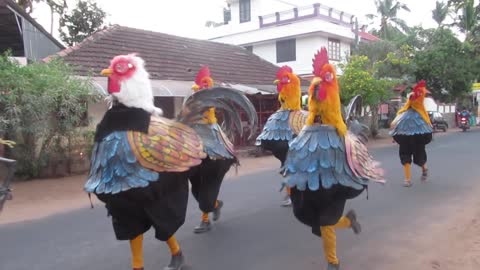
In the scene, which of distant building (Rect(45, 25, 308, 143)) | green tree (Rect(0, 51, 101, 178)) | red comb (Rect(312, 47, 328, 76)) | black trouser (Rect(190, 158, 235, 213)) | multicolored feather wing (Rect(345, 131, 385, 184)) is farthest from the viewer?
distant building (Rect(45, 25, 308, 143))

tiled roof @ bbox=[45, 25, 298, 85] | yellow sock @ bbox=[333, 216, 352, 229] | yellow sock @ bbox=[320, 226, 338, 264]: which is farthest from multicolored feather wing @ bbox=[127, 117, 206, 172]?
tiled roof @ bbox=[45, 25, 298, 85]

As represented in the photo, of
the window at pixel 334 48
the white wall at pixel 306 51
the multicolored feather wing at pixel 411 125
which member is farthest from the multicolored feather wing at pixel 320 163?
the window at pixel 334 48

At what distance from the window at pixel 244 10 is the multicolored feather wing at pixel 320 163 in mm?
26517

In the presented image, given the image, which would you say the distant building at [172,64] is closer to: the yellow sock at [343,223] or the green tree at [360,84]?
the green tree at [360,84]

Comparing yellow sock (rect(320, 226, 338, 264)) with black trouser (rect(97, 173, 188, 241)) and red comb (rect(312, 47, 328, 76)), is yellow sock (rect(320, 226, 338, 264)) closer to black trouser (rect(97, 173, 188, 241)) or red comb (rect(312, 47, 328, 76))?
black trouser (rect(97, 173, 188, 241))

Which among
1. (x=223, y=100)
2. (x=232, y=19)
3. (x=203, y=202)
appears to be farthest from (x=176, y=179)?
(x=232, y=19)

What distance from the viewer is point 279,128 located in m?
6.00

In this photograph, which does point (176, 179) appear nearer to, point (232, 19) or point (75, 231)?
point (75, 231)

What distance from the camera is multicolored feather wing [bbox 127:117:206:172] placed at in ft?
10.7

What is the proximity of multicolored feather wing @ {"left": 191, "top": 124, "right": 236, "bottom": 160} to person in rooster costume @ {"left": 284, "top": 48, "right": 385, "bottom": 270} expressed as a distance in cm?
110

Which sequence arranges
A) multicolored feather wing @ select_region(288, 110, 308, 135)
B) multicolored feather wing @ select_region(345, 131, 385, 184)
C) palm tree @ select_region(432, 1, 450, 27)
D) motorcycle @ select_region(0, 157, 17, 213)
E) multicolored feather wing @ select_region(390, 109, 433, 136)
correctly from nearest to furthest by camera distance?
motorcycle @ select_region(0, 157, 17, 213)
multicolored feather wing @ select_region(345, 131, 385, 184)
multicolored feather wing @ select_region(288, 110, 308, 135)
multicolored feather wing @ select_region(390, 109, 433, 136)
palm tree @ select_region(432, 1, 450, 27)

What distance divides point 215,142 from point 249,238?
1213 mm

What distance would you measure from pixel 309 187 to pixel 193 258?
1601 mm

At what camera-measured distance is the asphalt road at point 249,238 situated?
429 centimetres
